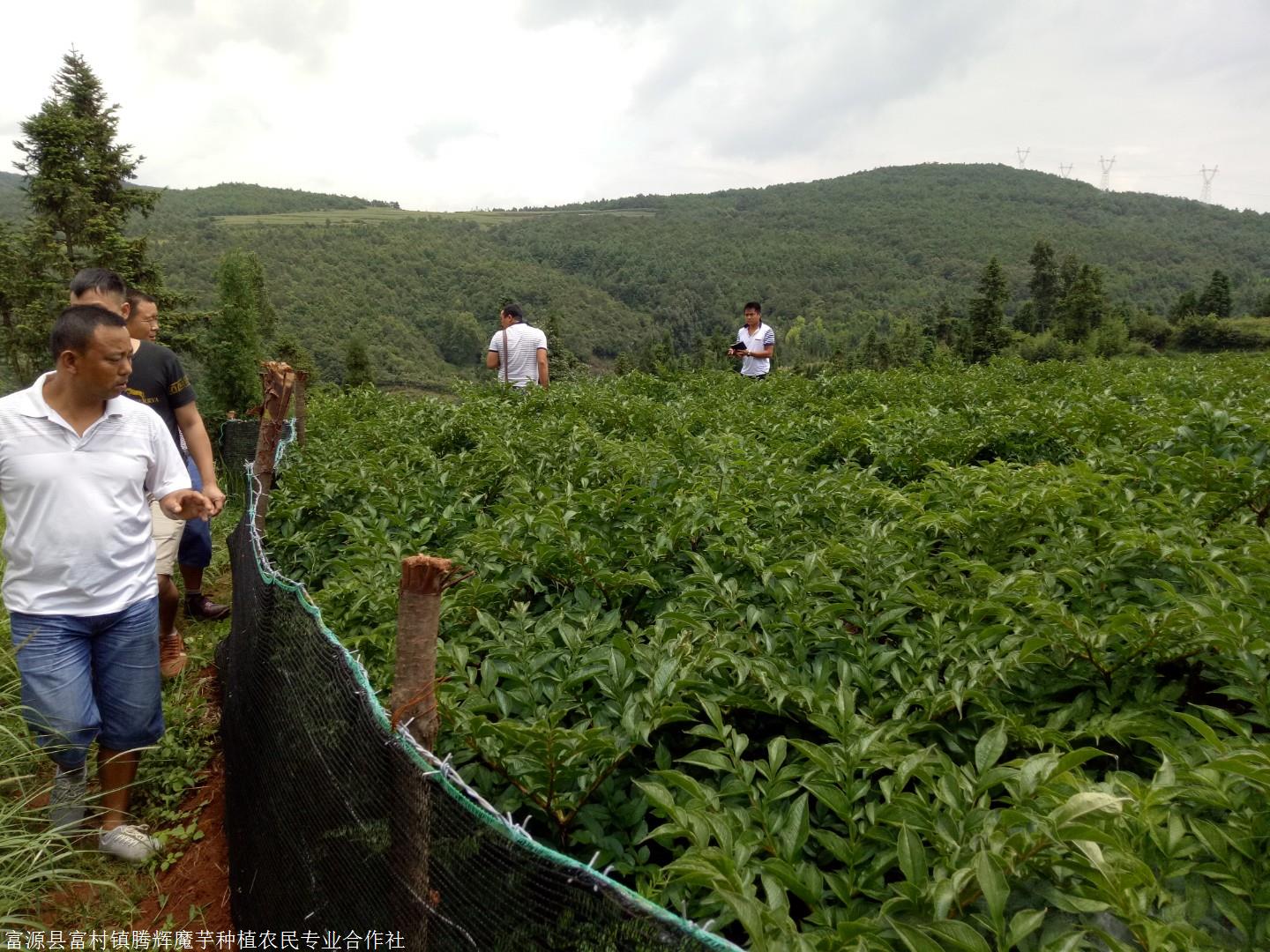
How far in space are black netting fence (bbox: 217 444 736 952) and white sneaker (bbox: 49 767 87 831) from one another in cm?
51

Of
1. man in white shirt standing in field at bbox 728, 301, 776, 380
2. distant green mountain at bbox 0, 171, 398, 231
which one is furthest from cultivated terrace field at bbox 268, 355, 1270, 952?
distant green mountain at bbox 0, 171, 398, 231

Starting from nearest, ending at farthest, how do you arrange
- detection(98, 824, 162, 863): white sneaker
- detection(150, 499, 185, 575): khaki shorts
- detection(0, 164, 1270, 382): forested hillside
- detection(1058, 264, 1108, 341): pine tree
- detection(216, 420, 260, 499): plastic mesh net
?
detection(98, 824, 162, 863): white sneaker < detection(150, 499, 185, 575): khaki shorts < detection(216, 420, 260, 499): plastic mesh net < detection(1058, 264, 1108, 341): pine tree < detection(0, 164, 1270, 382): forested hillside

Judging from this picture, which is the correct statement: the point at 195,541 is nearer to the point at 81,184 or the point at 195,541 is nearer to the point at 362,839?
the point at 362,839

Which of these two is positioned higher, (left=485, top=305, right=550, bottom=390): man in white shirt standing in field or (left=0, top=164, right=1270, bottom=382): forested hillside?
(left=0, top=164, right=1270, bottom=382): forested hillside

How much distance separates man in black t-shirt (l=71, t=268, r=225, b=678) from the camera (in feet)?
11.7

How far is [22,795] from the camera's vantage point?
302 centimetres

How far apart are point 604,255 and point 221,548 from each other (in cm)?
15025

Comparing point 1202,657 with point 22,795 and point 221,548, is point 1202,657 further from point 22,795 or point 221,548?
point 221,548

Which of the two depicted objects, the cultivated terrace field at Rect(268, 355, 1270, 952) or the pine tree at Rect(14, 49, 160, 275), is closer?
the cultivated terrace field at Rect(268, 355, 1270, 952)

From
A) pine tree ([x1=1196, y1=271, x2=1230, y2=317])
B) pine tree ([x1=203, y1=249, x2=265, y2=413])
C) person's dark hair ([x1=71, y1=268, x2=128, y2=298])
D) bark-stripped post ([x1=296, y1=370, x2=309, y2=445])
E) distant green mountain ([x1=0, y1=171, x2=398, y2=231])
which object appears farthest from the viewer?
distant green mountain ([x1=0, y1=171, x2=398, y2=231])

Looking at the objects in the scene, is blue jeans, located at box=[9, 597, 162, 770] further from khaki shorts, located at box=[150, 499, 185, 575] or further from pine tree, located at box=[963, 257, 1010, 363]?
pine tree, located at box=[963, 257, 1010, 363]

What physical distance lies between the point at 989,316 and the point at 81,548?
5096cm

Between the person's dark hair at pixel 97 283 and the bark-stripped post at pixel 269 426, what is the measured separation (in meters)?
0.93

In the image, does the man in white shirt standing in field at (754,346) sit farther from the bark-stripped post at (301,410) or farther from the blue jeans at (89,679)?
the blue jeans at (89,679)
